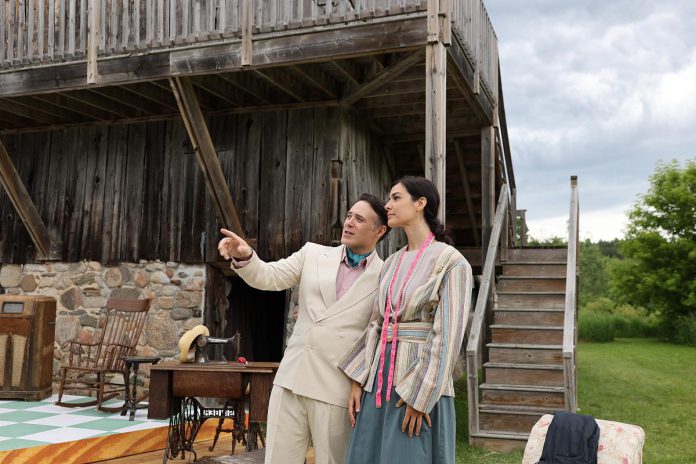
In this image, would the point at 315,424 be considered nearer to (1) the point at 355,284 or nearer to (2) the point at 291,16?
(1) the point at 355,284

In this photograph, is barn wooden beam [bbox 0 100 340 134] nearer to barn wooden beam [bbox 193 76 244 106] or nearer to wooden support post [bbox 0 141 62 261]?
barn wooden beam [bbox 193 76 244 106]

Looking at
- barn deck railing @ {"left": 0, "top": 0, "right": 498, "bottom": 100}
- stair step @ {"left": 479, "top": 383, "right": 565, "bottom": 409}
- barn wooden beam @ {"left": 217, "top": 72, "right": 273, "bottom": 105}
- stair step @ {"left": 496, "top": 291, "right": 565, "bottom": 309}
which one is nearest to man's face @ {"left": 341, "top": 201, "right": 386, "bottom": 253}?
barn deck railing @ {"left": 0, "top": 0, "right": 498, "bottom": 100}

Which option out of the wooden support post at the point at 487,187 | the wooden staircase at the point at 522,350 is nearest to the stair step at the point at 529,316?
the wooden staircase at the point at 522,350

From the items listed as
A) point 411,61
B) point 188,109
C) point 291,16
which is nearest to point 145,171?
point 188,109

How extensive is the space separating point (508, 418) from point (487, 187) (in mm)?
3143

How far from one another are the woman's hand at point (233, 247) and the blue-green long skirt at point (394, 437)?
693 millimetres

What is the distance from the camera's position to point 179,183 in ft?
27.5

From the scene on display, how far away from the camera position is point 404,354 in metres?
2.47

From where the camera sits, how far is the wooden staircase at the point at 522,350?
6242 millimetres

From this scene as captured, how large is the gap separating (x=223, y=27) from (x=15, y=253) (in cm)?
448

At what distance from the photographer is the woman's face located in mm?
2682

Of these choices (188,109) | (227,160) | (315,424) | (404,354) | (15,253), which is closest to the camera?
(404,354)

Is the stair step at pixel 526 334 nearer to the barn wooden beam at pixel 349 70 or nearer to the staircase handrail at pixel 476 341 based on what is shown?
the staircase handrail at pixel 476 341

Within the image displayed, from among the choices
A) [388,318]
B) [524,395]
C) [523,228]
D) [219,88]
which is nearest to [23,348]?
[219,88]
